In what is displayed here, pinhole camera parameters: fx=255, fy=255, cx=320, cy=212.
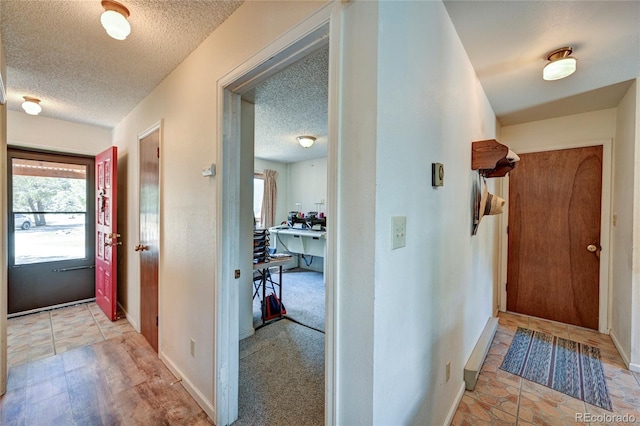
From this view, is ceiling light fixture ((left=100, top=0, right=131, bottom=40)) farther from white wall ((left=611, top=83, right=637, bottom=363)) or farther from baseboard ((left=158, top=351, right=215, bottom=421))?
white wall ((left=611, top=83, right=637, bottom=363))

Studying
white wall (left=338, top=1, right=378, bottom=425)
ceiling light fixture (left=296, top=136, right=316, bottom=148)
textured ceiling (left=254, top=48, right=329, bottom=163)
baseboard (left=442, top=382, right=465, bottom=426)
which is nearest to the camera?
white wall (left=338, top=1, right=378, bottom=425)

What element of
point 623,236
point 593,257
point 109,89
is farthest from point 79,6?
point 593,257

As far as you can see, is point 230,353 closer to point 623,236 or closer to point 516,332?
point 516,332

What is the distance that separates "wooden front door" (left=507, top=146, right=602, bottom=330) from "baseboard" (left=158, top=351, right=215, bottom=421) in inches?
143

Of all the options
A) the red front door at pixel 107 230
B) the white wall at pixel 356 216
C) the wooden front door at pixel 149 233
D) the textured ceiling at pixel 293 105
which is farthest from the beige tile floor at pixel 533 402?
the red front door at pixel 107 230

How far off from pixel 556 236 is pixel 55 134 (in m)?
6.31

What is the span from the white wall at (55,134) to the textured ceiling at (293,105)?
218 centimetres

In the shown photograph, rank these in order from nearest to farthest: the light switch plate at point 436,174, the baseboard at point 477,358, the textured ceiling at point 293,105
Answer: the light switch plate at point 436,174
the baseboard at point 477,358
the textured ceiling at point 293,105

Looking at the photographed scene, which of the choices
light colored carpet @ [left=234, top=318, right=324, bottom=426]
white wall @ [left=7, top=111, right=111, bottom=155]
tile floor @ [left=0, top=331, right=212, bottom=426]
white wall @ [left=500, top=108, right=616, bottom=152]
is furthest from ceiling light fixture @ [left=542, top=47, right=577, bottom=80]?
white wall @ [left=7, top=111, right=111, bottom=155]

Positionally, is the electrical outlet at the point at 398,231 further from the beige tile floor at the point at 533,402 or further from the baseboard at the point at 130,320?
the baseboard at the point at 130,320

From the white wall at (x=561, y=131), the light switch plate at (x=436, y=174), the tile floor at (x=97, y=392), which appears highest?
the white wall at (x=561, y=131)

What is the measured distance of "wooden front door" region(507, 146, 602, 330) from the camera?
284 cm

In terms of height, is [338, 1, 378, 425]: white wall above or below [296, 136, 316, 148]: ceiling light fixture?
below

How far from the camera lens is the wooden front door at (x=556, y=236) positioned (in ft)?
9.32
